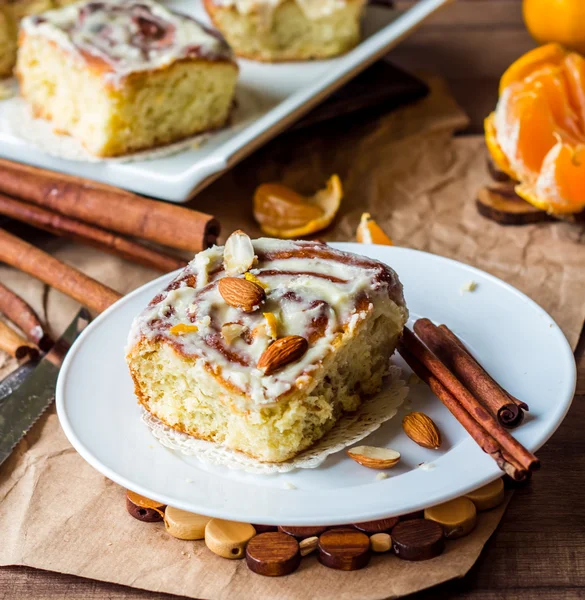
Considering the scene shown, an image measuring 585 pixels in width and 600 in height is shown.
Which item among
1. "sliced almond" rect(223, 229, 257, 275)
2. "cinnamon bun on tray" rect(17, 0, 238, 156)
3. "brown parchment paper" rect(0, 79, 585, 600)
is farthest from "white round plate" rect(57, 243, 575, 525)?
"cinnamon bun on tray" rect(17, 0, 238, 156)

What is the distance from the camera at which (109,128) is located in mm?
2865

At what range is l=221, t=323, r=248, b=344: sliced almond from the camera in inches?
66.8

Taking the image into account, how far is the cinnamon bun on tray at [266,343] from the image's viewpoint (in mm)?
1640

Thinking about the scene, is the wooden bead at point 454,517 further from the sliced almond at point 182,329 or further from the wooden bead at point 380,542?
the sliced almond at point 182,329

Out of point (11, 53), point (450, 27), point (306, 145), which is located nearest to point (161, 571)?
point (306, 145)

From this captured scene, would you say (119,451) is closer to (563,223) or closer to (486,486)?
(486,486)

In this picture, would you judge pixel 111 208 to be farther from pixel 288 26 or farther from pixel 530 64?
pixel 530 64

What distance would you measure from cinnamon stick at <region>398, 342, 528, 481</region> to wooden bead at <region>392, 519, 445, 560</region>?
0.59 feet

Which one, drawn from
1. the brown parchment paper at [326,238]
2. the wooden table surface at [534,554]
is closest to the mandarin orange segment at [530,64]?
the brown parchment paper at [326,238]

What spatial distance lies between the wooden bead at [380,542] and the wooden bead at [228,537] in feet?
0.75

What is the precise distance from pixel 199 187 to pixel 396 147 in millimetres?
954

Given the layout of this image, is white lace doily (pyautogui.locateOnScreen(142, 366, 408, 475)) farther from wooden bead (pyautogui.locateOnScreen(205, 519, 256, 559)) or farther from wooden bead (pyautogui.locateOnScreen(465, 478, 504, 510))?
wooden bead (pyautogui.locateOnScreen(465, 478, 504, 510))

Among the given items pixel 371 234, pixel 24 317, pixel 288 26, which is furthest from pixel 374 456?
pixel 288 26

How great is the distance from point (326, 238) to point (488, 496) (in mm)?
1357
